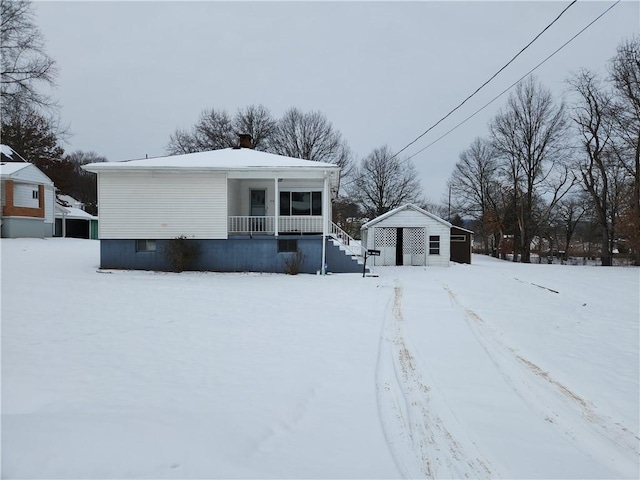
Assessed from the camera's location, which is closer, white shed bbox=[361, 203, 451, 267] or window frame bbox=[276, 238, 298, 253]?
Answer: window frame bbox=[276, 238, 298, 253]

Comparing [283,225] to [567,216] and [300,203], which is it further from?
[567,216]

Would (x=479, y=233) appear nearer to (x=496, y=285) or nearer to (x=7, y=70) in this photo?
(x=496, y=285)

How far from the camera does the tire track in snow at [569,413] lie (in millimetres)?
3229

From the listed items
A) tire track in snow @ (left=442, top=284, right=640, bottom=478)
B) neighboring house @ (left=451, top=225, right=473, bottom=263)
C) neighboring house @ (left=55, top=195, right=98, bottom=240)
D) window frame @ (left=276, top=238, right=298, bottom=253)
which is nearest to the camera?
tire track in snow @ (left=442, top=284, right=640, bottom=478)

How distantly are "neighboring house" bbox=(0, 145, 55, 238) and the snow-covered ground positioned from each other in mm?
18954

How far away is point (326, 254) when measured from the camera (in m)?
15.7

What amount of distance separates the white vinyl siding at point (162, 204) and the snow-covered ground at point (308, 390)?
5680 mm

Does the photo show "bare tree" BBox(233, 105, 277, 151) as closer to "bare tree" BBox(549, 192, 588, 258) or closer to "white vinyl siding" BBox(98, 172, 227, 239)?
"white vinyl siding" BBox(98, 172, 227, 239)

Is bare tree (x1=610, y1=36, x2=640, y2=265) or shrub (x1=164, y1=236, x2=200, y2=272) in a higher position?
bare tree (x1=610, y1=36, x2=640, y2=265)

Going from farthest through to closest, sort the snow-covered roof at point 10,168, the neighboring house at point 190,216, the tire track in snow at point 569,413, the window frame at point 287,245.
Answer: the snow-covered roof at point 10,168 → the window frame at point 287,245 → the neighboring house at point 190,216 → the tire track in snow at point 569,413

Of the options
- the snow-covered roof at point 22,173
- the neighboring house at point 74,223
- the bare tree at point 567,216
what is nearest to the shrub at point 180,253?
the snow-covered roof at point 22,173

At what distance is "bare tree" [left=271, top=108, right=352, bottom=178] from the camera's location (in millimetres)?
35625

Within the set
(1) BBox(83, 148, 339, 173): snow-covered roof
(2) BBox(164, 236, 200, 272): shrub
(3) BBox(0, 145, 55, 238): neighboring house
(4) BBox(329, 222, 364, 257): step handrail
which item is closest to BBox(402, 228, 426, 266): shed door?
(4) BBox(329, 222, 364, 257): step handrail

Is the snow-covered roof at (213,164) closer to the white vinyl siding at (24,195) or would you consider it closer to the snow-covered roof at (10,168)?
the snow-covered roof at (10,168)
